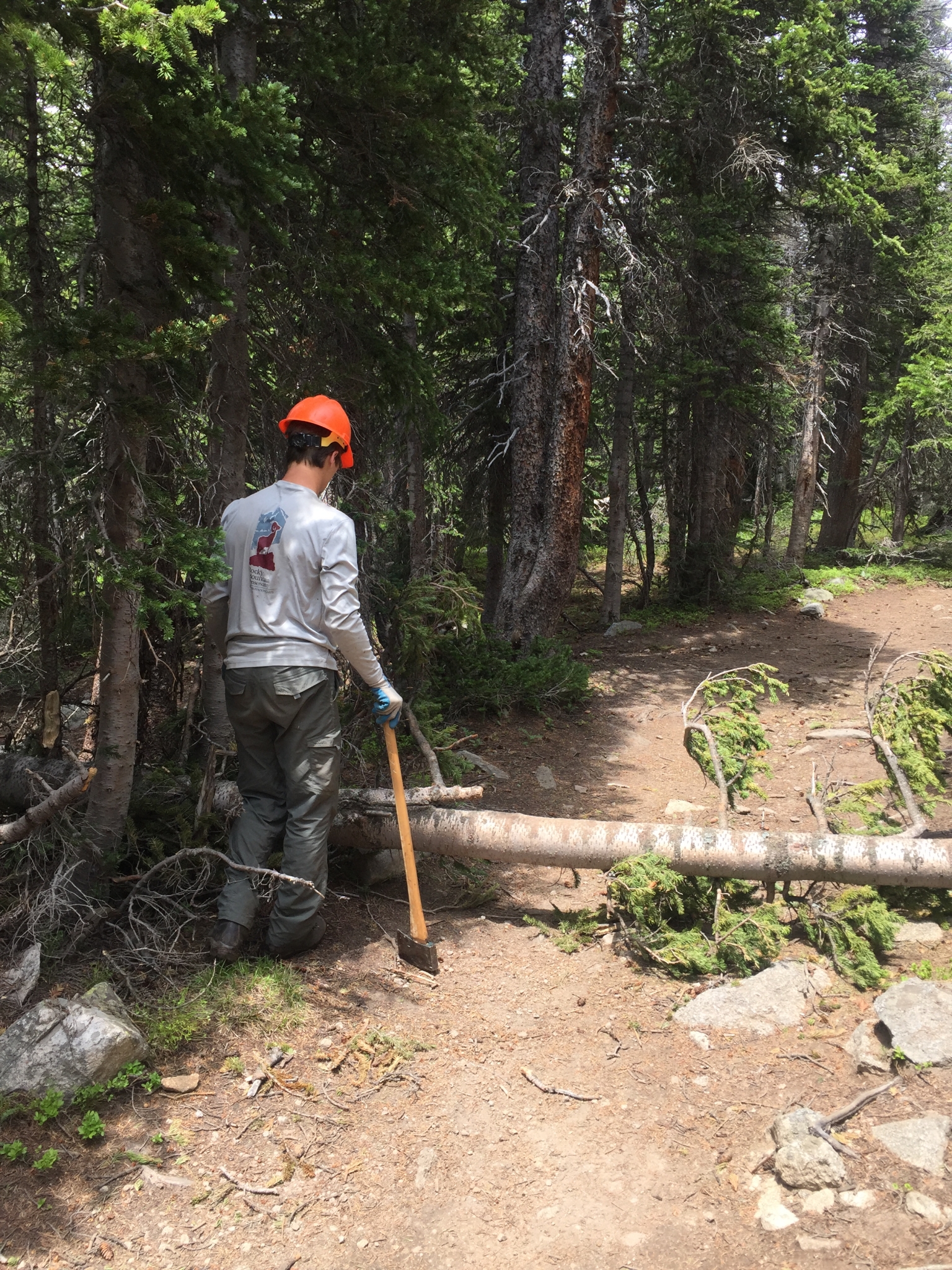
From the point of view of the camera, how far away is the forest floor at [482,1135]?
9.14 ft

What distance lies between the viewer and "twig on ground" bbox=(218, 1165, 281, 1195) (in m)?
3.00

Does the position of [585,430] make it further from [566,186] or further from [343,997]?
[343,997]

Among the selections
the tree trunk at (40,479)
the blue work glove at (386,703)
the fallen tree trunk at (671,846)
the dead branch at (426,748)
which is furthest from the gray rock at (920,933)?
the tree trunk at (40,479)

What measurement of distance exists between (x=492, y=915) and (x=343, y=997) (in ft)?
4.20

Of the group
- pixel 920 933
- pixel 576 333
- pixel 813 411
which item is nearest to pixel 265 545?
pixel 920 933

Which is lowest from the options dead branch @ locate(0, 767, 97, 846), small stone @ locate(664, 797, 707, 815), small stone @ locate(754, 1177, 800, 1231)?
small stone @ locate(664, 797, 707, 815)

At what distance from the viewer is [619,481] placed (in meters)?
14.8

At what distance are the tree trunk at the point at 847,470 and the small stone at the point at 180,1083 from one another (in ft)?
63.3

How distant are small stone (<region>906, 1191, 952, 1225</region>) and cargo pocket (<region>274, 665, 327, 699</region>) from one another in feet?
9.98

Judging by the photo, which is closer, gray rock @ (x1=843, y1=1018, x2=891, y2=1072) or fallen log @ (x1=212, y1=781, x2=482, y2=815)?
gray rock @ (x1=843, y1=1018, x2=891, y2=1072)

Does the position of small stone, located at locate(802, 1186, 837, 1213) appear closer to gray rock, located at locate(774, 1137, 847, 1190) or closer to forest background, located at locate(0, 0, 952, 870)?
gray rock, located at locate(774, 1137, 847, 1190)

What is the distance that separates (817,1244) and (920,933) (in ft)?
7.52

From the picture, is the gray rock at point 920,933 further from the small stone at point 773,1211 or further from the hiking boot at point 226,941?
the hiking boot at point 226,941

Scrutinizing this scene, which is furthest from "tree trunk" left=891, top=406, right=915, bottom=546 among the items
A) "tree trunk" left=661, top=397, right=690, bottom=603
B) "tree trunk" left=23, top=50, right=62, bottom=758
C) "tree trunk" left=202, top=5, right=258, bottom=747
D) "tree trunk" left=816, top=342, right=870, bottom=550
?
"tree trunk" left=23, top=50, right=62, bottom=758
